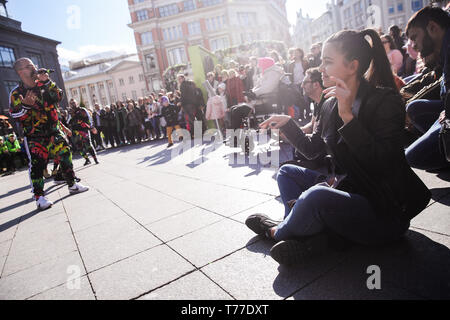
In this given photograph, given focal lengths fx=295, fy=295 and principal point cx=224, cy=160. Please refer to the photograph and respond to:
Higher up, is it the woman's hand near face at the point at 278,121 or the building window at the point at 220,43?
the building window at the point at 220,43

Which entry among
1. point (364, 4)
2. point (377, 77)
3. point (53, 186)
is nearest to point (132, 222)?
point (377, 77)

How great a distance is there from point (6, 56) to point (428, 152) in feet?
114

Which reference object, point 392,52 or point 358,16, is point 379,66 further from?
point 358,16

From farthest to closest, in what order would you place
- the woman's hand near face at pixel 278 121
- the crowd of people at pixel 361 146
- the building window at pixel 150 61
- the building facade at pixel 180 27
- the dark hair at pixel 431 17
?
the building window at pixel 150 61 < the building facade at pixel 180 27 < the dark hair at pixel 431 17 < the woman's hand near face at pixel 278 121 < the crowd of people at pixel 361 146

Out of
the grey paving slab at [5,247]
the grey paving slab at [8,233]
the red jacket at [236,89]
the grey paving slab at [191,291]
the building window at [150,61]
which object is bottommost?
the grey paving slab at [8,233]

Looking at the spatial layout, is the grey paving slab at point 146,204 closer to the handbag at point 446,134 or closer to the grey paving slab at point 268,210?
the grey paving slab at point 268,210

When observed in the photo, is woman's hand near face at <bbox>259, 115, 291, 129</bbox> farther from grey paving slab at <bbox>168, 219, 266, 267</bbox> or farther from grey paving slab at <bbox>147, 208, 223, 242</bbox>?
grey paving slab at <bbox>147, 208, 223, 242</bbox>

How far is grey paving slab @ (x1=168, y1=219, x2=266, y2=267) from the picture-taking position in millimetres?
2291

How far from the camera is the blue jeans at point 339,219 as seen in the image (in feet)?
5.65

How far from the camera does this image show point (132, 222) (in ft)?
11.0

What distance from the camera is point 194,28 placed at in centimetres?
5381

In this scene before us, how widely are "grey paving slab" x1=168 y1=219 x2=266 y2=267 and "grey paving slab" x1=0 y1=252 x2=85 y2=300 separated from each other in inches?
33.1

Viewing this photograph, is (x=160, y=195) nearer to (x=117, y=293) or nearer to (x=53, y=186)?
(x=117, y=293)

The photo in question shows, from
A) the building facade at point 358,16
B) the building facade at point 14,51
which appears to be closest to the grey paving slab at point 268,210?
the building facade at point 14,51
